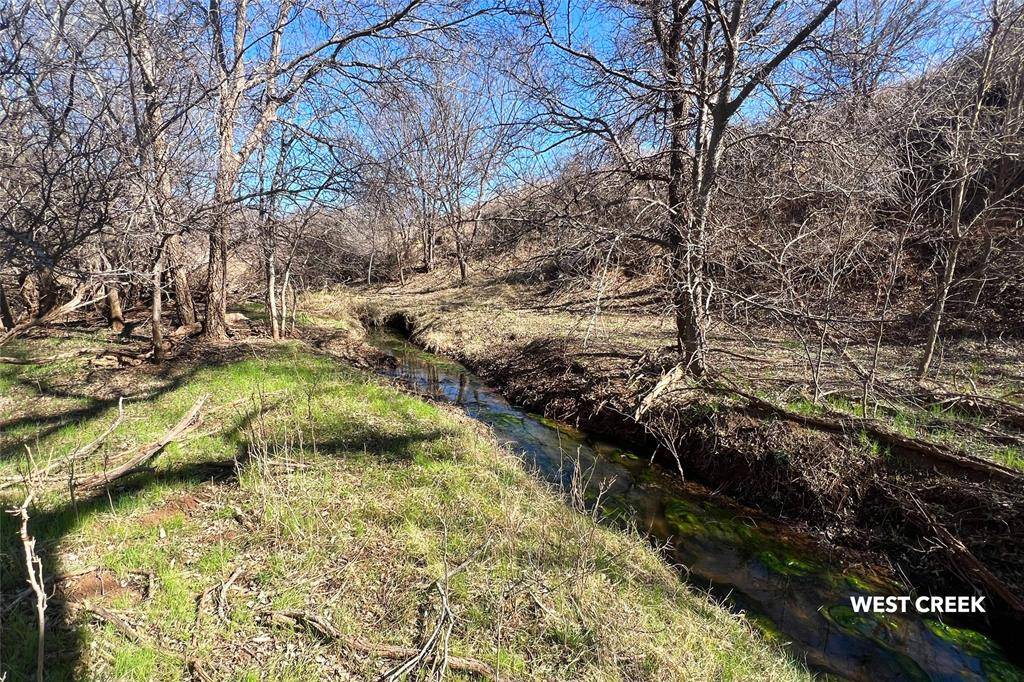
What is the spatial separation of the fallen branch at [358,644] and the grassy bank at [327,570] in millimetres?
10

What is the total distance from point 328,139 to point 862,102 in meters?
7.01

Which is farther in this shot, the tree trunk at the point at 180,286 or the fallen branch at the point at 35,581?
the tree trunk at the point at 180,286

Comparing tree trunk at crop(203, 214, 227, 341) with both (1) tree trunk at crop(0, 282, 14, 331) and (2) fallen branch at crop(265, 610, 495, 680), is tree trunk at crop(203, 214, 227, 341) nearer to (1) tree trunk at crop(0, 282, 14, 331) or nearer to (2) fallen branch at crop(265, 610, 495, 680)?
(1) tree trunk at crop(0, 282, 14, 331)

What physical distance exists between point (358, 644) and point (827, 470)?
486 centimetres

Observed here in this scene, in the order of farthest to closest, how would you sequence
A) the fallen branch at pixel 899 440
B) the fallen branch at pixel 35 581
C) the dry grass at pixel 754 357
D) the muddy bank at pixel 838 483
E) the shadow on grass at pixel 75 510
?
1. the dry grass at pixel 754 357
2. the fallen branch at pixel 899 440
3. the muddy bank at pixel 838 483
4. the shadow on grass at pixel 75 510
5. the fallen branch at pixel 35 581

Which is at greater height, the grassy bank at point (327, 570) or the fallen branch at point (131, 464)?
the fallen branch at point (131, 464)

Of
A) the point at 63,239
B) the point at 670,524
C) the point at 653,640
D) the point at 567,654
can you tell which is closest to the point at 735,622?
the point at 653,640

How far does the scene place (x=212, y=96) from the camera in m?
6.37

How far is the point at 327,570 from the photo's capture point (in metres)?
3.17

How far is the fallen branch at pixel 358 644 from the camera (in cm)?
255

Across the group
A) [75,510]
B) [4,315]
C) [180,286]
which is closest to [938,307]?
[75,510]

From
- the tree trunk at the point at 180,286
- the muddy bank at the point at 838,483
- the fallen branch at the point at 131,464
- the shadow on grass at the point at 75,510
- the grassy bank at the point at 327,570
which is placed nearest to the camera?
the shadow on grass at the point at 75,510

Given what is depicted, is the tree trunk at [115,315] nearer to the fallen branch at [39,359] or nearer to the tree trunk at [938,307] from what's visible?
the fallen branch at [39,359]

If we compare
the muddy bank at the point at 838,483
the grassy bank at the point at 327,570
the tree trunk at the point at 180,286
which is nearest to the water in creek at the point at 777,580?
the muddy bank at the point at 838,483
